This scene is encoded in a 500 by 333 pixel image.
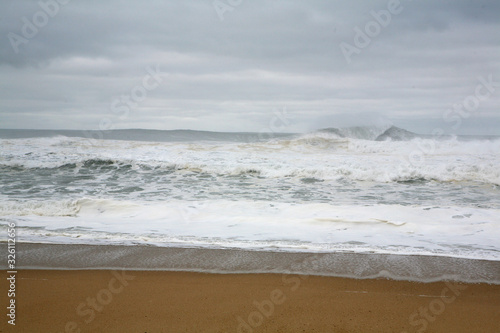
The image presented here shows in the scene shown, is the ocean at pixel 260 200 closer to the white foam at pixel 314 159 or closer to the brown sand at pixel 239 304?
the white foam at pixel 314 159

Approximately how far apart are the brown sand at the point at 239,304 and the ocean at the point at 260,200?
108cm

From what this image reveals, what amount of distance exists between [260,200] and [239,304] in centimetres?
544

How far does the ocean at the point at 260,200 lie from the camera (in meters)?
5.67

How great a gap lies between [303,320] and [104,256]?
2.79m

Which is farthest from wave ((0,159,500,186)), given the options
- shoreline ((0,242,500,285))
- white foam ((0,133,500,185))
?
shoreline ((0,242,500,285))

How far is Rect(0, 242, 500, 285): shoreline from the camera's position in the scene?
428cm

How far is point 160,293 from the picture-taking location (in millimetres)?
3713

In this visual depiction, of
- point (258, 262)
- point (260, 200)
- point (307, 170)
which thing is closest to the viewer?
point (258, 262)

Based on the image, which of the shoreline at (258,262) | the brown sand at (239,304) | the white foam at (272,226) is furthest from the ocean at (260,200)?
the brown sand at (239,304)

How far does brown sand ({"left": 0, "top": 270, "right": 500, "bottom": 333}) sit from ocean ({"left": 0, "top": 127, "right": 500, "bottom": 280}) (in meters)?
1.08

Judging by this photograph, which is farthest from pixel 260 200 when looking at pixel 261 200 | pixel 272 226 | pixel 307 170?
pixel 307 170

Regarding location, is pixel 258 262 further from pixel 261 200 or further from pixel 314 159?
pixel 314 159

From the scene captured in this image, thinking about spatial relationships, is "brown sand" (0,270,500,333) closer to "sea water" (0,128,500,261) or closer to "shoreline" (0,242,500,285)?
"shoreline" (0,242,500,285)

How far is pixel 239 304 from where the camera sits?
3.52 metres
